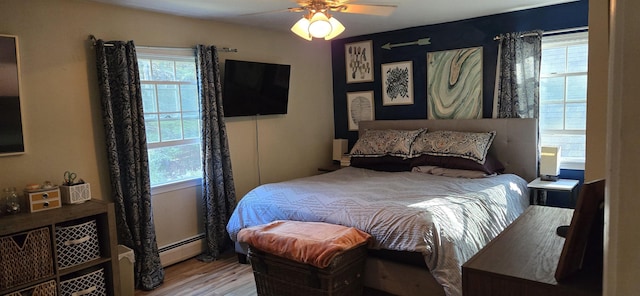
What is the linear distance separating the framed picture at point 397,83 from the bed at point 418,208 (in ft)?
2.71

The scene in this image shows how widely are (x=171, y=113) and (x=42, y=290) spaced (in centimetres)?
177

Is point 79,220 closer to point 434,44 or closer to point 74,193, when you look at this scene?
point 74,193

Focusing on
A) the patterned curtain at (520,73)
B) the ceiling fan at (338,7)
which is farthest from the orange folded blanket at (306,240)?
the patterned curtain at (520,73)

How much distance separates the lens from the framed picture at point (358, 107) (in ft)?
17.8

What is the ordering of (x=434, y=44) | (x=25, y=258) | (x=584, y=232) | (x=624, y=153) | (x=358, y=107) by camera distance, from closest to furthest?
(x=624, y=153), (x=584, y=232), (x=25, y=258), (x=434, y=44), (x=358, y=107)

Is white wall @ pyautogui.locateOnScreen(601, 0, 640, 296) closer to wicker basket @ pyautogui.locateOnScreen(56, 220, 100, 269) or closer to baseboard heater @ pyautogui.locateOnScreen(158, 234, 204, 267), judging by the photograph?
wicker basket @ pyautogui.locateOnScreen(56, 220, 100, 269)

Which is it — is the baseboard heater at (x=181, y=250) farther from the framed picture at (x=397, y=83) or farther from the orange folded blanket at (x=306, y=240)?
the framed picture at (x=397, y=83)

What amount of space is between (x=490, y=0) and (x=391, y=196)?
1.99m

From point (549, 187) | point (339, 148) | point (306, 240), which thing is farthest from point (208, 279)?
point (549, 187)

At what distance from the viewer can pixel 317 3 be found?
2785mm

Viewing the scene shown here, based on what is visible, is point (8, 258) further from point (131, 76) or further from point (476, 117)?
A: point (476, 117)

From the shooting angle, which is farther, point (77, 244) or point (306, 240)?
point (77, 244)

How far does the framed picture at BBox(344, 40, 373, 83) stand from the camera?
5.34m

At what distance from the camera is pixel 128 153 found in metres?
3.35
